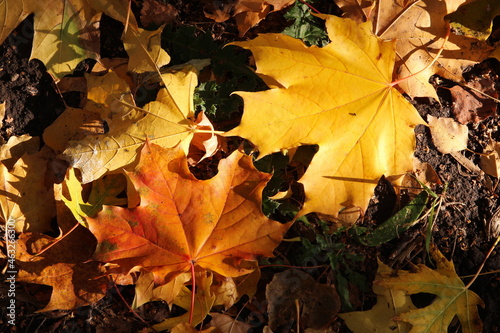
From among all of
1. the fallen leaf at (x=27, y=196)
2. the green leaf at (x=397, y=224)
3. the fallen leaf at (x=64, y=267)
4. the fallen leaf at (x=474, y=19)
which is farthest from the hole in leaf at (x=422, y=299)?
the fallen leaf at (x=27, y=196)

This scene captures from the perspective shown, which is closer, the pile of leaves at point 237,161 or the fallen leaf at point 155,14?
the pile of leaves at point 237,161

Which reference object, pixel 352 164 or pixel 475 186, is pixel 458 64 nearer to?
pixel 475 186

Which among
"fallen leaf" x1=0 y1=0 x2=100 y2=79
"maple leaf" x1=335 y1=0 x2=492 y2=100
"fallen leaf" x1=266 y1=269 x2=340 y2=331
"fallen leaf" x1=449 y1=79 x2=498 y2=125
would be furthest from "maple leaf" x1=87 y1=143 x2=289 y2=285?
"fallen leaf" x1=449 y1=79 x2=498 y2=125

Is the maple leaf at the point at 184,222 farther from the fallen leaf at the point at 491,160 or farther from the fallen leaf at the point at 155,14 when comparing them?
the fallen leaf at the point at 491,160

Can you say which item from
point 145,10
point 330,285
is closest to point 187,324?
point 330,285

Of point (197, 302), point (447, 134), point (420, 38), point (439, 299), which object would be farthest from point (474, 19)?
point (197, 302)

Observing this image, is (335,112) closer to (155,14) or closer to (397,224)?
(397,224)

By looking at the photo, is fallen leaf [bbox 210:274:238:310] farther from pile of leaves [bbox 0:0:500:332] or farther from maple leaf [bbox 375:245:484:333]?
maple leaf [bbox 375:245:484:333]
